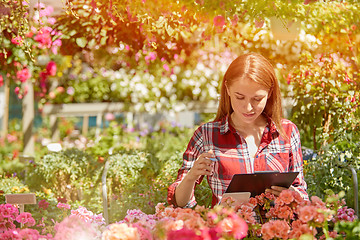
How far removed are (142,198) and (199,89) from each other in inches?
150

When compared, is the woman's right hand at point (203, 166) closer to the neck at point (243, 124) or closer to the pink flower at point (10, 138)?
the neck at point (243, 124)

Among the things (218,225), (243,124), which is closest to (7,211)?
(218,225)

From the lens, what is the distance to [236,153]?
206 centimetres

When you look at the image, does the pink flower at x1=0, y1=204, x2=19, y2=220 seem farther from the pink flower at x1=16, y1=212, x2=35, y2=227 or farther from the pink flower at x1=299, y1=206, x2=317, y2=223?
the pink flower at x1=299, y1=206, x2=317, y2=223

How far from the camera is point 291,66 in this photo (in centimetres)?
357

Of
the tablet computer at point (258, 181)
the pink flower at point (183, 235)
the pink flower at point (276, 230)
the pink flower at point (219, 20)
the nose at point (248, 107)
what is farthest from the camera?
the pink flower at point (219, 20)

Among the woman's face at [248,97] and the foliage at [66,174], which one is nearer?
the woman's face at [248,97]

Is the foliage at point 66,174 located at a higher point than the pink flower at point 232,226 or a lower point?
lower

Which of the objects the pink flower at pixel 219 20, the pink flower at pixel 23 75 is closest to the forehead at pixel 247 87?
the pink flower at pixel 219 20

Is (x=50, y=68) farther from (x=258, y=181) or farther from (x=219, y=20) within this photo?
(x=258, y=181)

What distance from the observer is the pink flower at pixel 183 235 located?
119 centimetres

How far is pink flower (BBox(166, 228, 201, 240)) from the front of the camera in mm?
1190

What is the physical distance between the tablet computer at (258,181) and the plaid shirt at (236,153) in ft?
0.85

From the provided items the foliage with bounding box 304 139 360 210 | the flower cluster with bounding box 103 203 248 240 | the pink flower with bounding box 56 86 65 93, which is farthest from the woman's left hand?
the pink flower with bounding box 56 86 65 93
